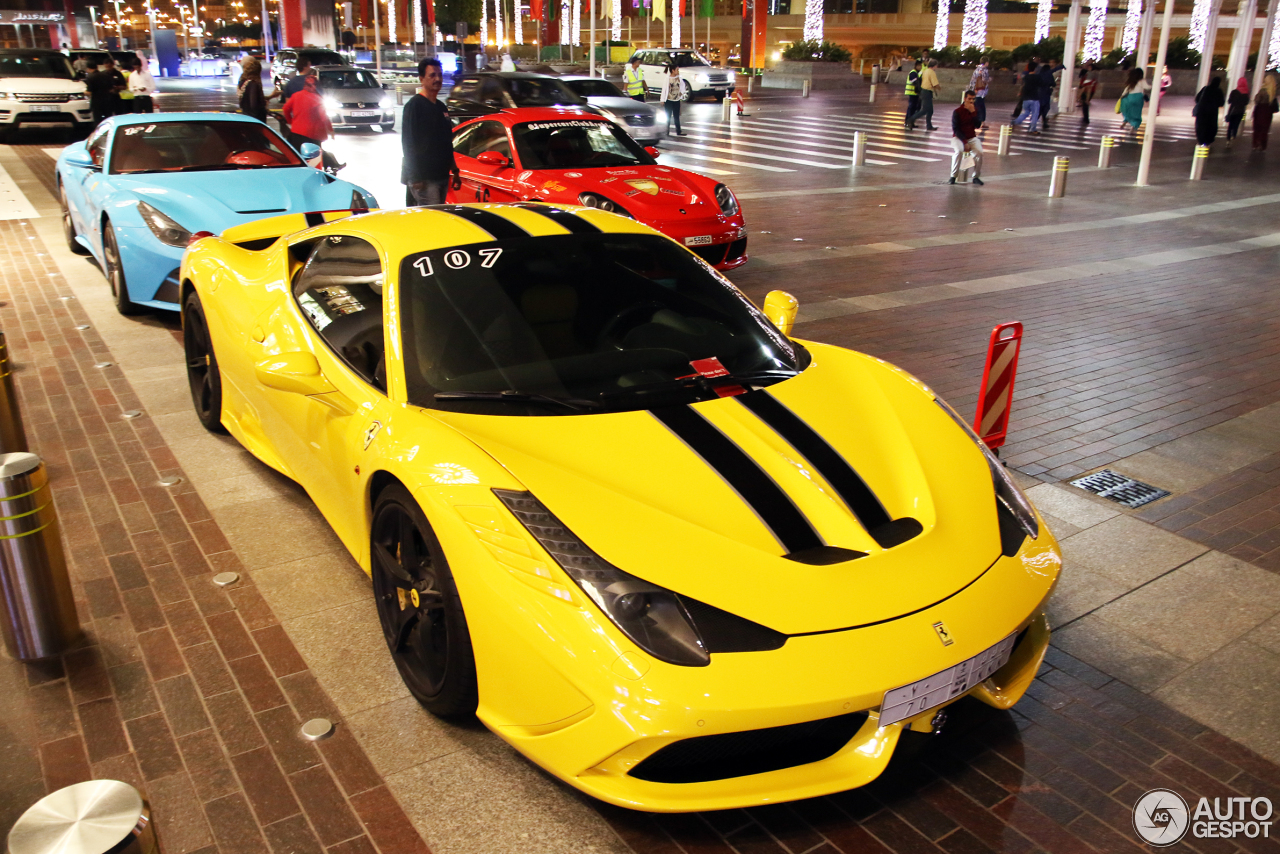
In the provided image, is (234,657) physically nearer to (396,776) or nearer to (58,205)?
(396,776)

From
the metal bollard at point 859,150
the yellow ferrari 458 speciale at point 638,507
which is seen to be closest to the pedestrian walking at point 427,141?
the yellow ferrari 458 speciale at point 638,507

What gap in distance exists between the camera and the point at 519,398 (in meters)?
3.21

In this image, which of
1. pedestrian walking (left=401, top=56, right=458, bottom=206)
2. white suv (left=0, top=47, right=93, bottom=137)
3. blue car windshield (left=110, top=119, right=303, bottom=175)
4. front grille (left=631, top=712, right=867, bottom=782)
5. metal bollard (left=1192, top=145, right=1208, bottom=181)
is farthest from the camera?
white suv (left=0, top=47, right=93, bottom=137)

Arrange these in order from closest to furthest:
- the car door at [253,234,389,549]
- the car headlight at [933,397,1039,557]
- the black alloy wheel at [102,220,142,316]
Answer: the car headlight at [933,397,1039,557] < the car door at [253,234,389,549] < the black alloy wheel at [102,220,142,316]

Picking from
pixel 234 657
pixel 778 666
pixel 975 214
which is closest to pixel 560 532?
pixel 778 666

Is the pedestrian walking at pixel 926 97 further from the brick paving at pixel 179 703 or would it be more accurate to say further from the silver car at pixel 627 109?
the brick paving at pixel 179 703

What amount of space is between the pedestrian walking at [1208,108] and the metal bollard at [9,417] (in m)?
20.4

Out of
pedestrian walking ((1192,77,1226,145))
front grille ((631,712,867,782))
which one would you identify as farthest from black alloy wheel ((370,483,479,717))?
pedestrian walking ((1192,77,1226,145))

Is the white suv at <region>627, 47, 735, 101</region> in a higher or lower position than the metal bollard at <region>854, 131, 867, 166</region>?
higher

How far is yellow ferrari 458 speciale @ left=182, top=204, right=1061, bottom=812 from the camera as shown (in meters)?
2.44

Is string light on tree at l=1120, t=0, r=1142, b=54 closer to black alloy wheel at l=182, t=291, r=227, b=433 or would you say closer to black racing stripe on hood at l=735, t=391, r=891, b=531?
black alloy wheel at l=182, t=291, r=227, b=433

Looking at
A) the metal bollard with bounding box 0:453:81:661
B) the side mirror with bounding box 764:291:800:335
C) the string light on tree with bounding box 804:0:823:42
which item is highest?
the string light on tree with bounding box 804:0:823:42

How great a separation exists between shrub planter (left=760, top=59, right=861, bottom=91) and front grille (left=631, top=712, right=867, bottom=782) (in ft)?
141

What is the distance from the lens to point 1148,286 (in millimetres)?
9625
